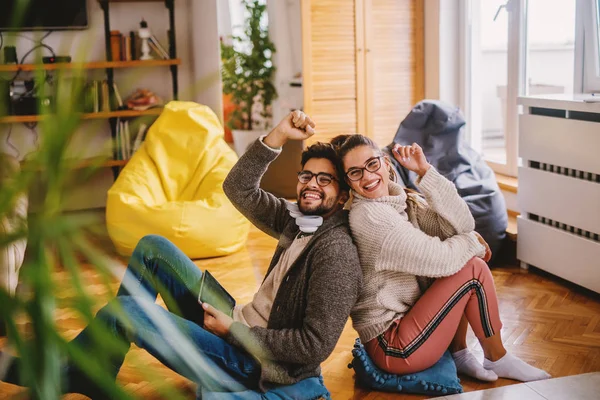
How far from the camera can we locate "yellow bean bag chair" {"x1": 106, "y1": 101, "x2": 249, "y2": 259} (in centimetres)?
459

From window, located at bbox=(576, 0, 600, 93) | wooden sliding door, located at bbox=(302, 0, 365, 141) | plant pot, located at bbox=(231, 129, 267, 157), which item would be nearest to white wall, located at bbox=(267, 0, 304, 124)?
plant pot, located at bbox=(231, 129, 267, 157)

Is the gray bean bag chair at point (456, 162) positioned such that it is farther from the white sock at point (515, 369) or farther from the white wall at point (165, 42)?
the white wall at point (165, 42)

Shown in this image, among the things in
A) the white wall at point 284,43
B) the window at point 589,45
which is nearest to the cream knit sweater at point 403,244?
the window at point 589,45

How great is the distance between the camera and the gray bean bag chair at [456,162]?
13.7 feet

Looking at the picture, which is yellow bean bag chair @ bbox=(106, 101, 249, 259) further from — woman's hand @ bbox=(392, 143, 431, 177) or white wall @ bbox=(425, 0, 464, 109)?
woman's hand @ bbox=(392, 143, 431, 177)

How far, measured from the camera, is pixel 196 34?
20.7ft

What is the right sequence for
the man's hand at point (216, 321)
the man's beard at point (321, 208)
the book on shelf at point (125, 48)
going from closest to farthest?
the man's hand at point (216, 321)
the man's beard at point (321, 208)
the book on shelf at point (125, 48)

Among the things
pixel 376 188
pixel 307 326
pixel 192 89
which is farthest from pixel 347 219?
pixel 192 89

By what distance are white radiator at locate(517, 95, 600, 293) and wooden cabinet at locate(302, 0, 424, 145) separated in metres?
2.24

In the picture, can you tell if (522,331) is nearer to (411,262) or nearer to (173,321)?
(411,262)

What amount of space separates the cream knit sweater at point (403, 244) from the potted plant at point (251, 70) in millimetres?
5003

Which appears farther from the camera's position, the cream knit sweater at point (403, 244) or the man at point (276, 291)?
the cream knit sweater at point (403, 244)

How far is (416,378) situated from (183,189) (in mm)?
2902

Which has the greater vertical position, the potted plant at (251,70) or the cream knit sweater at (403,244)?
the potted plant at (251,70)
